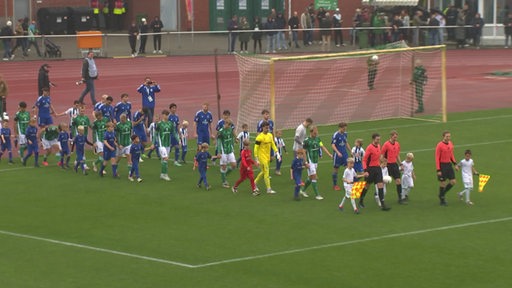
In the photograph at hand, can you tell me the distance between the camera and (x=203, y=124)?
36.1 metres

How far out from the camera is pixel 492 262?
79.9ft

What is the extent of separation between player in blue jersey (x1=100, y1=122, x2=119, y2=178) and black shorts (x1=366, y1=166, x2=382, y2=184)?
26.7ft

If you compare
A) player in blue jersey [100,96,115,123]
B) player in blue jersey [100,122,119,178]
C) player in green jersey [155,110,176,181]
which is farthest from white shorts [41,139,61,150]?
player in green jersey [155,110,176,181]

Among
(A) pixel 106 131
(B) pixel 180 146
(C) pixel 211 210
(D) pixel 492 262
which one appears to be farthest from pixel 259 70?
(D) pixel 492 262

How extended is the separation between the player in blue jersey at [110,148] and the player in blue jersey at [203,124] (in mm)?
2980

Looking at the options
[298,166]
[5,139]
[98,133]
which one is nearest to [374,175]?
[298,166]

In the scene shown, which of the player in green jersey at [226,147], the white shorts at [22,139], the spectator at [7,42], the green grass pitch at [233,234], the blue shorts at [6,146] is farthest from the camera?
the spectator at [7,42]

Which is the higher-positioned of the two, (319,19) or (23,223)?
(319,19)

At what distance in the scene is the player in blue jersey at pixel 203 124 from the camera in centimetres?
3603

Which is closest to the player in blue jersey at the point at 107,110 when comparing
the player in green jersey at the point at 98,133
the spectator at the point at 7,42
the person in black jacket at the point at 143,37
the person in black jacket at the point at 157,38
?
the player in green jersey at the point at 98,133

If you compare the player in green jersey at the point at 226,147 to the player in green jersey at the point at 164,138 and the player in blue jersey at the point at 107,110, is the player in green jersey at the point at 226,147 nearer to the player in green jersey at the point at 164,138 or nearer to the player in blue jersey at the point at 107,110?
the player in green jersey at the point at 164,138

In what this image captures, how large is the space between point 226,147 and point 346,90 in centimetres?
1707

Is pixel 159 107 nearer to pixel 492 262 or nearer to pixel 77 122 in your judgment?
pixel 77 122

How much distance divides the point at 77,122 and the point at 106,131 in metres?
2.55
